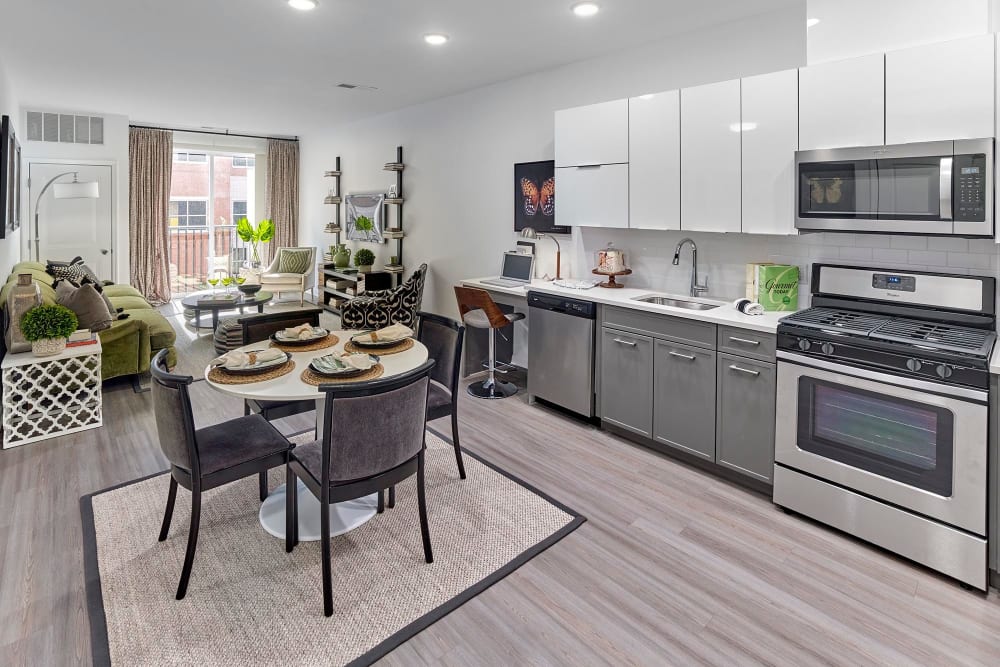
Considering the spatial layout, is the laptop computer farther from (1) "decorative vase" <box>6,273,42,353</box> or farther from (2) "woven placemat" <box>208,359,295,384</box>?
(1) "decorative vase" <box>6,273,42,353</box>

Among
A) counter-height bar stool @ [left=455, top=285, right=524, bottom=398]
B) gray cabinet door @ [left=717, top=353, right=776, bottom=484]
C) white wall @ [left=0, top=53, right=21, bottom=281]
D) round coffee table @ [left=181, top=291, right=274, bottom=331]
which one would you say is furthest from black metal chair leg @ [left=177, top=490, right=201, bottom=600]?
round coffee table @ [left=181, top=291, right=274, bottom=331]

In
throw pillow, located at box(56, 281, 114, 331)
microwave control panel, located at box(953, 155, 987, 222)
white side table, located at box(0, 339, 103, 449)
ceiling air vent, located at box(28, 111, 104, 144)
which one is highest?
ceiling air vent, located at box(28, 111, 104, 144)

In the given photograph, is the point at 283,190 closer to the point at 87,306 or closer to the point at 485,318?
the point at 87,306

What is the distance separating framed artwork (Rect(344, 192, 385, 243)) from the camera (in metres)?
7.07

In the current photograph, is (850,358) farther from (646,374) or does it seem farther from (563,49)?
(563,49)

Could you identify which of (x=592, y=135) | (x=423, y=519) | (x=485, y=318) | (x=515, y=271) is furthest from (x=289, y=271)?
(x=423, y=519)

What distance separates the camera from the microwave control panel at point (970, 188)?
2258 mm

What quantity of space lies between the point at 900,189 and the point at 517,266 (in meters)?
2.78

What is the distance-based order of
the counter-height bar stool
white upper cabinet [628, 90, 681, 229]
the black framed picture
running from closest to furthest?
white upper cabinet [628, 90, 681, 229] < the counter-height bar stool < the black framed picture

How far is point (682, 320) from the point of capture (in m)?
3.17

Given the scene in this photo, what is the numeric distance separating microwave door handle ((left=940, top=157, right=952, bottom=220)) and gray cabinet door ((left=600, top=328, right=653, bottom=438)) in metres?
1.47

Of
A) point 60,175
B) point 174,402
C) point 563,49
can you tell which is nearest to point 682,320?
point 563,49

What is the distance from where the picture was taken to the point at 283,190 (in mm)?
9188

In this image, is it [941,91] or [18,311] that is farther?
[18,311]
